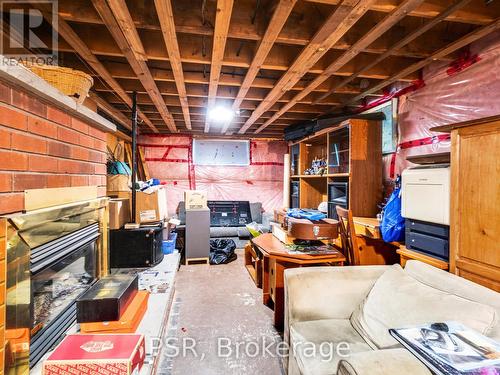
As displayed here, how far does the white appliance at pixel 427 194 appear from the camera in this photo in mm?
1708

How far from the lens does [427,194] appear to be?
6.01 ft

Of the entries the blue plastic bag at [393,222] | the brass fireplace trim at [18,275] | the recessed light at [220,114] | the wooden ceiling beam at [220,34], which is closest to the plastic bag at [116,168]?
the recessed light at [220,114]

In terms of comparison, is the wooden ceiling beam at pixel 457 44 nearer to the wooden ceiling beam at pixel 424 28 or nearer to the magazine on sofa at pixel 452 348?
the wooden ceiling beam at pixel 424 28

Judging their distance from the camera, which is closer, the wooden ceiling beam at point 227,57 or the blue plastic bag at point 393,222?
the wooden ceiling beam at point 227,57

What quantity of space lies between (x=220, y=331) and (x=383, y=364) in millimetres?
1578

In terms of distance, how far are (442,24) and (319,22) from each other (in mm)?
965

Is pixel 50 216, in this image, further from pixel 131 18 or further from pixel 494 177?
pixel 494 177

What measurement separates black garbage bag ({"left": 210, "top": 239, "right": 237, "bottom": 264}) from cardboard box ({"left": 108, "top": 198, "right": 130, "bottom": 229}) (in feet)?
5.30

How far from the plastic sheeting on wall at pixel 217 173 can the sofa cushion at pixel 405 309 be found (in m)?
4.11

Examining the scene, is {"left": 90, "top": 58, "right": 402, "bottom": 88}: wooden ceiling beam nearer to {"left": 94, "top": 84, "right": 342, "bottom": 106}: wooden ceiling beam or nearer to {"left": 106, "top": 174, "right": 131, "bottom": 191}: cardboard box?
{"left": 94, "top": 84, "right": 342, "bottom": 106}: wooden ceiling beam

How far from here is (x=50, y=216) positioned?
1369mm

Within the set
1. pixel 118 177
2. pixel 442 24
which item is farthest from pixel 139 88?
pixel 442 24

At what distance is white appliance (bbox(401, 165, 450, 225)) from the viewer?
1708mm

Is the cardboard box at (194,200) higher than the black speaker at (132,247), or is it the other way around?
the cardboard box at (194,200)
